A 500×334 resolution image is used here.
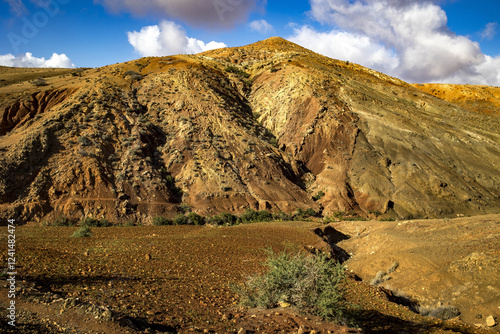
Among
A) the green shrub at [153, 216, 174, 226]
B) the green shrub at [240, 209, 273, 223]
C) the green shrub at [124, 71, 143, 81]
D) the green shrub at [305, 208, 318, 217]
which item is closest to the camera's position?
the green shrub at [153, 216, 174, 226]

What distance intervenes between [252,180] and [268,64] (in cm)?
2603

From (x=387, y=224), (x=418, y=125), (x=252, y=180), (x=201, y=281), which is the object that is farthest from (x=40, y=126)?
(x=418, y=125)

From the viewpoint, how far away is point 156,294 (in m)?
7.64

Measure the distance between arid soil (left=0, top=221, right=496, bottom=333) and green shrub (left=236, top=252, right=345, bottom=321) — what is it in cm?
24

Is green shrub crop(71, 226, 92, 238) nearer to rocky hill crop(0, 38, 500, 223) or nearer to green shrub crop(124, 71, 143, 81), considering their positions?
rocky hill crop(0, 38, 500, 223)

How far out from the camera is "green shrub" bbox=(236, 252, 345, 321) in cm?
634

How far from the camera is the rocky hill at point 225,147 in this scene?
23.7 meters

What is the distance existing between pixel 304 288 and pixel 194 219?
16212mm

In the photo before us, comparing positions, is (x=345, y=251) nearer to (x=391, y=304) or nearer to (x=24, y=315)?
(x=391, y=304)

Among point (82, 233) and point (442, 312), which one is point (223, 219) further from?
point (442, 312)

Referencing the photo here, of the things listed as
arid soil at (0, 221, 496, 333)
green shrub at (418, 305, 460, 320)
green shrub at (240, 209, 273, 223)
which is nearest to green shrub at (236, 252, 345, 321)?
arid soil at (0, 221, 496, 333)

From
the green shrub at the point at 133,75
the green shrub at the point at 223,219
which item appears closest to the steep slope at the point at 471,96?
the green shrub at the point at 133,75

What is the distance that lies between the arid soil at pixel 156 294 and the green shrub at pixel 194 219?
7369 millimetres

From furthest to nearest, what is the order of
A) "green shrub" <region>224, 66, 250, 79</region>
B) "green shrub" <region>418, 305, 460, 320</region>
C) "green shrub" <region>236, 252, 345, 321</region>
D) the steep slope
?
the steep slope → "green shrub" <region>224, 66, 250, 79</region> → "green shrub" <region>418, 305, 460, 320</region> → "green shrub" <region>236, 252, 345, 321</region>
